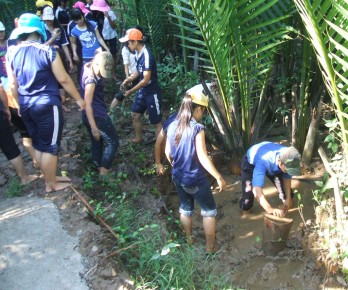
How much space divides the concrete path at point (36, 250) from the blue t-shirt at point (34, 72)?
3.19ft

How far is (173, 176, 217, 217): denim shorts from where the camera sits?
11.8ft

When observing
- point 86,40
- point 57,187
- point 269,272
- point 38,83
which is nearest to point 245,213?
point 269,272

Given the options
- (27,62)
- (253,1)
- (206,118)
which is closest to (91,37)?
(206,118)

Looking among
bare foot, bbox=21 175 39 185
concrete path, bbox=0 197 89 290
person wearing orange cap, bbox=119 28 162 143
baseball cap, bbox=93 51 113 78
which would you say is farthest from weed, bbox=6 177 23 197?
person wearing orange cap, bbox=119 28 162 143

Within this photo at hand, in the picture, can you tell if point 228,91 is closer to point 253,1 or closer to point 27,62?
point 253,1

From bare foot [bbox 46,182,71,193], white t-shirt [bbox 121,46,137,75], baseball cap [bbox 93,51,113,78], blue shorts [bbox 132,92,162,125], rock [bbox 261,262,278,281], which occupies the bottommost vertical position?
rock [bbox 261,262,278,281]

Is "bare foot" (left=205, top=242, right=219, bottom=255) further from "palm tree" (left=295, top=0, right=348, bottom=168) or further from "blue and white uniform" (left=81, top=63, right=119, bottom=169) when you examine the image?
"palm tree" (left=295, top=0, right=348, bottom=168)

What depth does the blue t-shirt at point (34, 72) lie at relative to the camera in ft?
11.3

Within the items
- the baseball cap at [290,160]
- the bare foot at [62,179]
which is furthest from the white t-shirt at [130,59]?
the baseball cap at [290,160]

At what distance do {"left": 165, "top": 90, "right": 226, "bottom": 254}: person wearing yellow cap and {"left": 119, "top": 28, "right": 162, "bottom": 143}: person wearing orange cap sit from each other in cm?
153

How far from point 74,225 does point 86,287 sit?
732 mm

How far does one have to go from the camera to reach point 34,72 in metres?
3.50

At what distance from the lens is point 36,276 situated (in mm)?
3006

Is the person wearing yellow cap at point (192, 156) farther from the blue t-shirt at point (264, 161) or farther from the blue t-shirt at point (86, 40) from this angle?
the blue t-shirt at point (86, 40)
